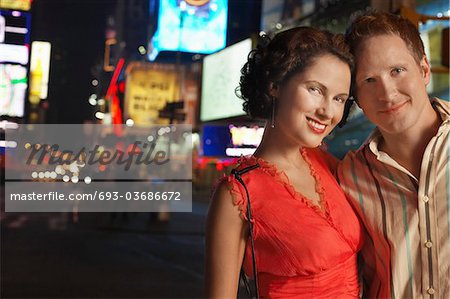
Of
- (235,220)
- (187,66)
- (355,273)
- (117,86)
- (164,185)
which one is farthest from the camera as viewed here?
(117,86)

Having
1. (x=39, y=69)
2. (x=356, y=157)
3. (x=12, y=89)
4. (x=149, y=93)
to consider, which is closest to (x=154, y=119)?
(x=149, y=93)

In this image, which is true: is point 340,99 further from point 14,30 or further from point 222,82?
point 222,82

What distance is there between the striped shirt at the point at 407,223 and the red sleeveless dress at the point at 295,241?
10 cm

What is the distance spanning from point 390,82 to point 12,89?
14.0 m

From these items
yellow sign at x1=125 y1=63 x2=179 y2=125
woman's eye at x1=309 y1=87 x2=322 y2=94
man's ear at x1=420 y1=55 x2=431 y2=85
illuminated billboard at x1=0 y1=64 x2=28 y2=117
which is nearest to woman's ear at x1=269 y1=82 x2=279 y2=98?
woman's eye at x1=309 y1=87 x2=322 y2=94

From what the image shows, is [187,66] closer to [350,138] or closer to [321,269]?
[350,138]

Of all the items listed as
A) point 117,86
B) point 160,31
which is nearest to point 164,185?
point 160,31

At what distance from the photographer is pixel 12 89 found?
1444 cm

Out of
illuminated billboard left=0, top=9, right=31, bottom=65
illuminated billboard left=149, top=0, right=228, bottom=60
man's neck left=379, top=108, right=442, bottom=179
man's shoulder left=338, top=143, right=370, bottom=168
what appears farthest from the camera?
illuminated billboard left=149, top=0, right=228, bottom=60

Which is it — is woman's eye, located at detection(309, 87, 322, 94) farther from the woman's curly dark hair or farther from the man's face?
the man's face

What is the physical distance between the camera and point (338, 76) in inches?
78.0

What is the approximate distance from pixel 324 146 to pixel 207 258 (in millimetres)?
937

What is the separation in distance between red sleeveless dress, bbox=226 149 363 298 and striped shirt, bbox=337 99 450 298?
10 centimetres

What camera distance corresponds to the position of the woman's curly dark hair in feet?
6.53
